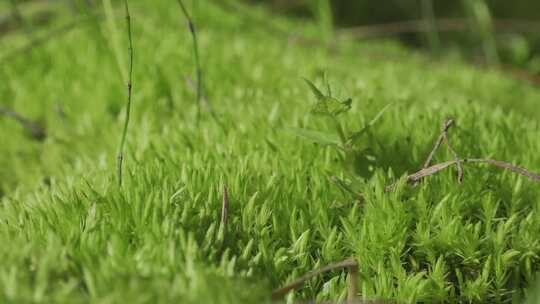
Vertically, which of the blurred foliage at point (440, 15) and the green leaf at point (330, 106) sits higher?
the blurred foliage at point (440, 15)

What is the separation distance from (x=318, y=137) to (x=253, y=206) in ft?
0.94

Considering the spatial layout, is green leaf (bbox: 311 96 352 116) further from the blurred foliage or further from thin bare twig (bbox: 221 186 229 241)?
the blurred foliage

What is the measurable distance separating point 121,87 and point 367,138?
4.67ft

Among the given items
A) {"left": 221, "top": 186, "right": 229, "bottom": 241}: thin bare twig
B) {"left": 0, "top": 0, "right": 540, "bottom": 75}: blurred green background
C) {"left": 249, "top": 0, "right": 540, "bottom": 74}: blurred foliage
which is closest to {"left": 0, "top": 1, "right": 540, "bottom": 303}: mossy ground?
{"left": 221, "top": 186, "right": 229, "bottom": 241}: thin bare twig

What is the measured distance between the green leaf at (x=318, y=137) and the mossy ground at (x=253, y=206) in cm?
7

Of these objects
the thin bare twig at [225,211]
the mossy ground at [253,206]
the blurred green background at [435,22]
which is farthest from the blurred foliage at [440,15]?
the thin bare twig at [225,211]

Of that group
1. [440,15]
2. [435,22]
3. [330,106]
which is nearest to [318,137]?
[330,106]

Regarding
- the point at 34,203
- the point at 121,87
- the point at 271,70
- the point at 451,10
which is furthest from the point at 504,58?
the point at 34,203

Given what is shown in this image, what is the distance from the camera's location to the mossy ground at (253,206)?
3.71 feet

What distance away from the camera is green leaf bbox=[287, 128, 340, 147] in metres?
1.58

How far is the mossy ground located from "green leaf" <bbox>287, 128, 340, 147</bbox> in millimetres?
67

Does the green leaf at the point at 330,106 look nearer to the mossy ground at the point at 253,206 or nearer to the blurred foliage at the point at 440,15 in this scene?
the mossy ground at the point at 253,206

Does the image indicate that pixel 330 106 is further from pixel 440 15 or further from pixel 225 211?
pixel 440 15

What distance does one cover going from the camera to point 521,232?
4.96ft
